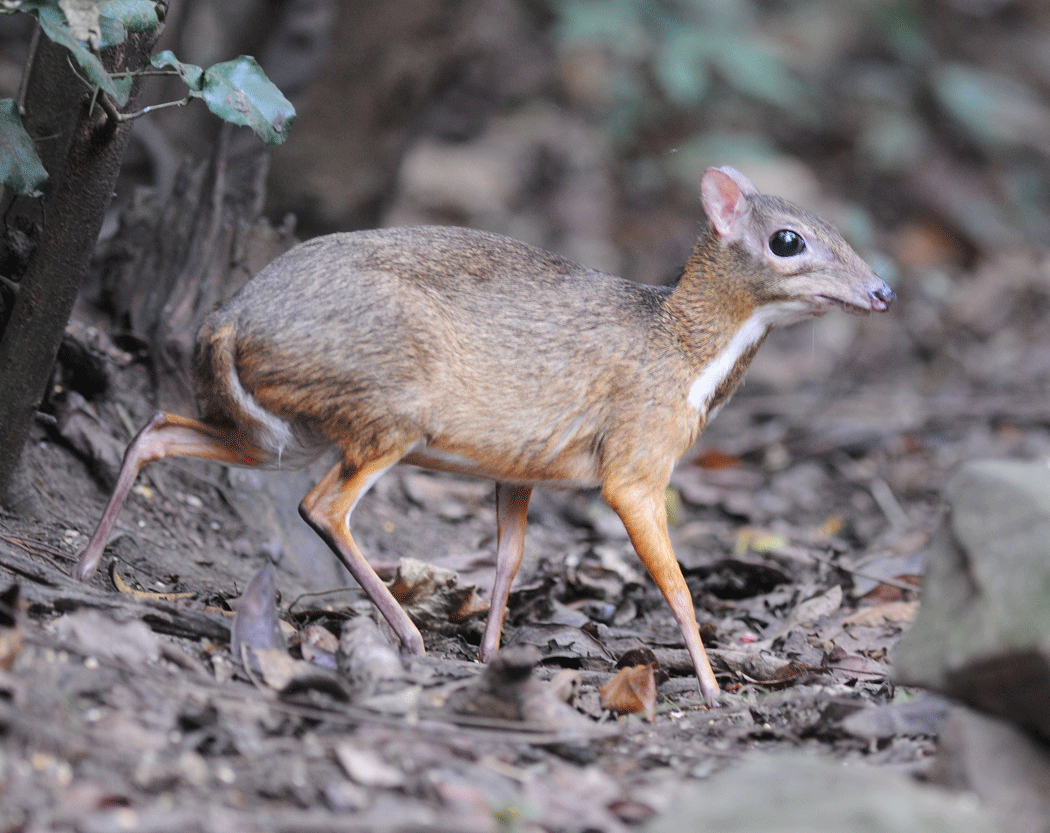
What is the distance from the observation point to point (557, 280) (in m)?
4.95

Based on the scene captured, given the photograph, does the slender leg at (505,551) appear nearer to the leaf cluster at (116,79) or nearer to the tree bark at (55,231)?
the tree bark at (55,231)

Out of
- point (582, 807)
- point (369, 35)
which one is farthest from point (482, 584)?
point (369, 35)

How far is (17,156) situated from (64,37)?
704 millimetres

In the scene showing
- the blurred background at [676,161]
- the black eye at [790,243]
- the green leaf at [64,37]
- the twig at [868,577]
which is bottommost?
the twig at [868,577]

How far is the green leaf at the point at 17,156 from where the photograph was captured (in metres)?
3.87

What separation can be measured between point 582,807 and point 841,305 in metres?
2.87

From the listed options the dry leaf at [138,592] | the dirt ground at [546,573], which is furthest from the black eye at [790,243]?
the dry leaf at [138,592]

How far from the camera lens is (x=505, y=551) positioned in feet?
16.7

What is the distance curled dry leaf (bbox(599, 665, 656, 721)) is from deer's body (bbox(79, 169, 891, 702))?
1.59 feet

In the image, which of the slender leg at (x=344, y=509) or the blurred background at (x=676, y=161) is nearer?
the slender leg at (x=344, y=509)

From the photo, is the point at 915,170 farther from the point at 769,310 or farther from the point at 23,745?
the point at 23,745

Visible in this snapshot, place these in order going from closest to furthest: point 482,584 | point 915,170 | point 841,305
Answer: point 841,305 < point 482,584 < point 915,170

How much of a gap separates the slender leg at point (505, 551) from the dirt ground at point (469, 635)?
16 cm

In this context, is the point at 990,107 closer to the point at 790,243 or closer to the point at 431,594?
the point at 790,243
